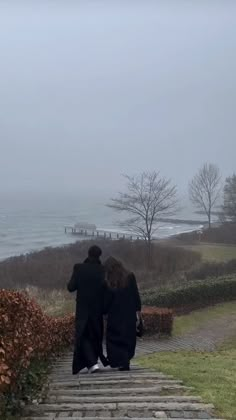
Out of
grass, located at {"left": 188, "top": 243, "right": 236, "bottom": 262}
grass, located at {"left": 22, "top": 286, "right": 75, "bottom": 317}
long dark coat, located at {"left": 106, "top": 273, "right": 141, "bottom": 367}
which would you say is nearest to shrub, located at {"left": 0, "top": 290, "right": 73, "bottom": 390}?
long dark coat, located at {"left": 106, "top": 273, "right": 141, "bottom": 367}

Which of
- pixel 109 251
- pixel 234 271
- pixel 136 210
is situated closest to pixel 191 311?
pixel 234 271

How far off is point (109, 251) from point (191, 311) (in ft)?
73.8

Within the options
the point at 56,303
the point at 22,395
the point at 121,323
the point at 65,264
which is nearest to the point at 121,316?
the point at 121,323

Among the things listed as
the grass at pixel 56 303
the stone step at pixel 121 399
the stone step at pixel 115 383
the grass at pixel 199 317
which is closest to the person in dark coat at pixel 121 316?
the stone step at pixel 115 383

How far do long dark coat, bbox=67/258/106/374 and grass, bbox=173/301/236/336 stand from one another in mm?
11243

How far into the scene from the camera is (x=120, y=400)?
4.64 metres

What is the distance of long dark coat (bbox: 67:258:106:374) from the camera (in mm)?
6801

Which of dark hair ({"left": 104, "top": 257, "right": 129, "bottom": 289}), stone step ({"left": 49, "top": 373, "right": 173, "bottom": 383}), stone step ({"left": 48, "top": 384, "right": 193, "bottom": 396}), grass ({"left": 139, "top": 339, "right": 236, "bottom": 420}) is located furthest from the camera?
dark hair ({"left": 104, "top": 257, "right": 129, "bottom": 289})

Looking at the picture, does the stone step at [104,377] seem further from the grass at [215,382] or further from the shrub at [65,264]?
the shrub at [65,264]

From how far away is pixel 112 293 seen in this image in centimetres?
682

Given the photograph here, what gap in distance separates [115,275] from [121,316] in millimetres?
568

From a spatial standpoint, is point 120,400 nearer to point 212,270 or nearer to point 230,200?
point 212,270

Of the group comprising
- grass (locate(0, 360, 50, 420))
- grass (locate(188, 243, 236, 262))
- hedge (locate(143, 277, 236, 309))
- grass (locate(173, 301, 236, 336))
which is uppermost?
grass (locate(188, 243, 236, 262))

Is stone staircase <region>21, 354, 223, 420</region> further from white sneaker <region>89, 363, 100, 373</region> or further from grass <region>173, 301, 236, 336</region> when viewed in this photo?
grass <region>173, 301, 236, 336</region>
